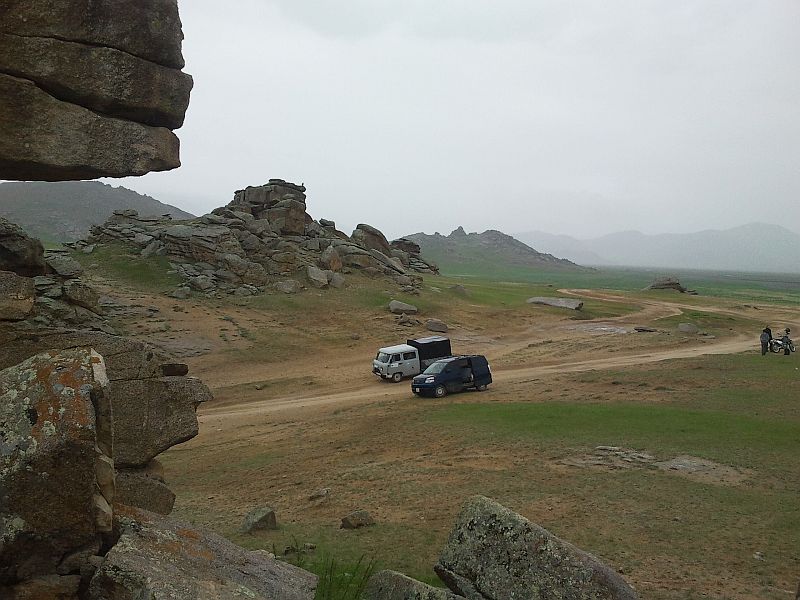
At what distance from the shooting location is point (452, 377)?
107 ft

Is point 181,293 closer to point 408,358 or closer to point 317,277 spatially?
point 317,277

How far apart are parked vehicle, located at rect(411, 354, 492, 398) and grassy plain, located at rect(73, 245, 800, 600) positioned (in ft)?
2.98

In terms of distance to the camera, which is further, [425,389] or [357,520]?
[425,389]

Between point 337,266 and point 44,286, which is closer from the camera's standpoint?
point 44,286

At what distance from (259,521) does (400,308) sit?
44.4 m

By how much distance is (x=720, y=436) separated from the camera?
2109 centimetres

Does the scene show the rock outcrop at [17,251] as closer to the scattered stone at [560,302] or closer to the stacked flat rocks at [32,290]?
the stacked flat rocks at [32,290]

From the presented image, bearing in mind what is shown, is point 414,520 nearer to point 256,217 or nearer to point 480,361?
point 480,361

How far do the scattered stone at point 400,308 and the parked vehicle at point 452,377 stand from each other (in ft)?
78.7

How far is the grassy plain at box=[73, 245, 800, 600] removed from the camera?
1274cm

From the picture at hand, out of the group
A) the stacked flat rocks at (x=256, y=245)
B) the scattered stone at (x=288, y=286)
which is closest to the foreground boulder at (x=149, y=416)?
the stacked flat rocks at (x=256, y=245)

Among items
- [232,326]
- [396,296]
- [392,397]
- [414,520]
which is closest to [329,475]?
[414,520]

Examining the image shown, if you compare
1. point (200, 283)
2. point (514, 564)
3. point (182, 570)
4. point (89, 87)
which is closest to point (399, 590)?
point (514, 564)

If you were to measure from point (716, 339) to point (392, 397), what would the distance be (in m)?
38.6
